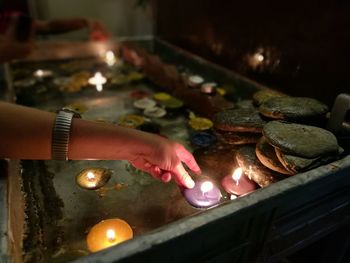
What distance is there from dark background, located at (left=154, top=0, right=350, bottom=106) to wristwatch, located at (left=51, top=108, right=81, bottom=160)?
2.10 meters

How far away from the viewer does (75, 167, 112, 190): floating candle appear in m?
1.98

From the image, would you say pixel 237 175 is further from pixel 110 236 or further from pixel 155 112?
pixel 155 112

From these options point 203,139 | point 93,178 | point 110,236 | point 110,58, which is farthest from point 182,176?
point 110,58

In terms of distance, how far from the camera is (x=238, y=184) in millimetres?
1924

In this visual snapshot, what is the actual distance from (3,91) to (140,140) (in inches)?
97.4

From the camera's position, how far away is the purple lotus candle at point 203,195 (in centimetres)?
181

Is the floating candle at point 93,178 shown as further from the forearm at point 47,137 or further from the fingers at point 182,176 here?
the fingers at point 182,176

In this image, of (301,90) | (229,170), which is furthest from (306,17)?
(229,170)

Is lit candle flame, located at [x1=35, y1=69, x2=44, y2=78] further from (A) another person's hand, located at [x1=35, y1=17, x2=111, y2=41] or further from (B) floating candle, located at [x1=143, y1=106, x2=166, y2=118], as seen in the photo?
(B) floating candle, located at [x1=143, y1=106, x2=166, y2=118]

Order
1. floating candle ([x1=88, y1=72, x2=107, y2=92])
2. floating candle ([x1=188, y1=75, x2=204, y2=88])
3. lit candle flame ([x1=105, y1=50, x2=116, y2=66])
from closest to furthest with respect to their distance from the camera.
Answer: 1. floating candle ([x1=188, y1=75, x2=204, y2=88])
2. floating candle ([x1=88, y1=72, x2=107, y2=92])
3. lit candle flame ([x1=105, y1=50, x2=116, y2=66])

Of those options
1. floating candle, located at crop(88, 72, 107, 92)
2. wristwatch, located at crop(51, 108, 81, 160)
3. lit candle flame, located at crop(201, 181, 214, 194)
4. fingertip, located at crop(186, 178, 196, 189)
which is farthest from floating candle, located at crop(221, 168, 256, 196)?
floating candle, located at crop(88, 72, 107, 92)

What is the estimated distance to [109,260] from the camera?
1006 mm

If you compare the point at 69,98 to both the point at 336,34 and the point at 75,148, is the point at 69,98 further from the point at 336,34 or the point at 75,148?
the point at 336,34

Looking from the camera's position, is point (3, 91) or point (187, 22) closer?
point (3, 91)
